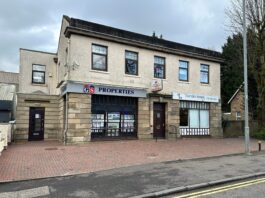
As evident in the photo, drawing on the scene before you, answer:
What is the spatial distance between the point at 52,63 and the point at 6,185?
55.5ft

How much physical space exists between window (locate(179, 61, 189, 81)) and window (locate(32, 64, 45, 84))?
1104cm

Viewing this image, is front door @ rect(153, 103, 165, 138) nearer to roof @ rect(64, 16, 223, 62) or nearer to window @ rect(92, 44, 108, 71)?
roof @ rect(64, 16, 223, 62)

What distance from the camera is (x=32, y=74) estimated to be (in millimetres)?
22844

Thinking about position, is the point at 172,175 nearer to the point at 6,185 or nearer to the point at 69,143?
the point at 6,185

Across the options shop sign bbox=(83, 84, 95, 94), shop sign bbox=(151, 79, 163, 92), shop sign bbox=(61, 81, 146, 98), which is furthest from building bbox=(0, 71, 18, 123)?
shop sign bbox=(151, 79, 163, 92)

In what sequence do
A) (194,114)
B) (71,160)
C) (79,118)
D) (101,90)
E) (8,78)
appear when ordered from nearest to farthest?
(71,160) → (79,118) → (101,90) → (194,114) → (8,78)

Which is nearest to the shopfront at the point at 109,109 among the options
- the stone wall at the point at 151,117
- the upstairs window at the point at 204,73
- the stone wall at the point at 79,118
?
the stone wall at the point at 79,118

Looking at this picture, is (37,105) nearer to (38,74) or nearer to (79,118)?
(38,74)

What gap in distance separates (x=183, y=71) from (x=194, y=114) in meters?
3.52

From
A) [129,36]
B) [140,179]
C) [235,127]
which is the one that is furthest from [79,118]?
[235,127]

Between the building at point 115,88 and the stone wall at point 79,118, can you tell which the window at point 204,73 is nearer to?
the building at point 115,88

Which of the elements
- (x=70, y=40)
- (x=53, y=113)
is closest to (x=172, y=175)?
(x=70, y=40)

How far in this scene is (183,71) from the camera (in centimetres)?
2234

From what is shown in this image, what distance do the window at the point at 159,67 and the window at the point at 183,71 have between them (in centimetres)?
169
